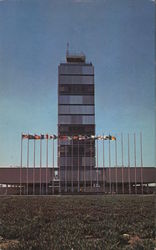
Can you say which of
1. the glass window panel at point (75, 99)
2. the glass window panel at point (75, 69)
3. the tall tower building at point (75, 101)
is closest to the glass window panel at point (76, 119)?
the tall tower building at point (75, 101)

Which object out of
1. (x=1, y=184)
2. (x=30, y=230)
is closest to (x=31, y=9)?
(x=30, y=230)

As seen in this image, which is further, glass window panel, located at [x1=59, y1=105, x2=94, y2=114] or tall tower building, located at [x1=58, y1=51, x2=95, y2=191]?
glass window panel, located at [x1=59, y1=105, x2=94, y2=114]

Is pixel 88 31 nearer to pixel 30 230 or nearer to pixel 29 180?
pixel 30 230

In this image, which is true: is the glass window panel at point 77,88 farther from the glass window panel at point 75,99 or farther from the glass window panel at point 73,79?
the glass window panel at point 75,99

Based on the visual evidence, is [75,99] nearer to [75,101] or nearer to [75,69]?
[75,101]

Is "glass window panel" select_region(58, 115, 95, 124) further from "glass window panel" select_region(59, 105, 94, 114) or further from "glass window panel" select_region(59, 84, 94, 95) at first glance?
"glass window panel" select_region(59, 84, 94, 95)

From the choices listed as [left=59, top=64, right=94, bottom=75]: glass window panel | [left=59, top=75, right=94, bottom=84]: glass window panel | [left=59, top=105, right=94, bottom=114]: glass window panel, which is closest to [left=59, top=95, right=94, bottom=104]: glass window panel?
[left=59, top=105, right=94, bottom=114]: glass window panel

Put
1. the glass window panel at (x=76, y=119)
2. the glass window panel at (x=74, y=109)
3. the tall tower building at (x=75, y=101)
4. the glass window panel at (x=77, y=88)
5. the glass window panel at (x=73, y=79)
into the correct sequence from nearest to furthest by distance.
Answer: the tall tower building at (x=75, y=101), the glass window panel at (x=73, y=79), the glass window panel at (x=77, y=88), the glass window panel at (x=74, y=109), the glass window panel at (x=76, y=119)

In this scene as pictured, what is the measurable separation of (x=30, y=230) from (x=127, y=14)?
22.6 feet

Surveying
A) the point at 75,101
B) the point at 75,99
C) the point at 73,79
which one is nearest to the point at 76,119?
the point at 75,101

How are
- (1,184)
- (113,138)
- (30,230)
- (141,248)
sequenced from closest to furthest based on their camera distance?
(141,248), (30,230), (113,138), (1,184)

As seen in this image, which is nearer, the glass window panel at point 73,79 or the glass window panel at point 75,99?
the glass window panel at point 73,79

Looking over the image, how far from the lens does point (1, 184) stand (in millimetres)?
69062

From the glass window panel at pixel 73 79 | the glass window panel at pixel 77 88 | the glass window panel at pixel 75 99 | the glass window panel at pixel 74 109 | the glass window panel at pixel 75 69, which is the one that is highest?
the glass window panel at pixel 75 69
